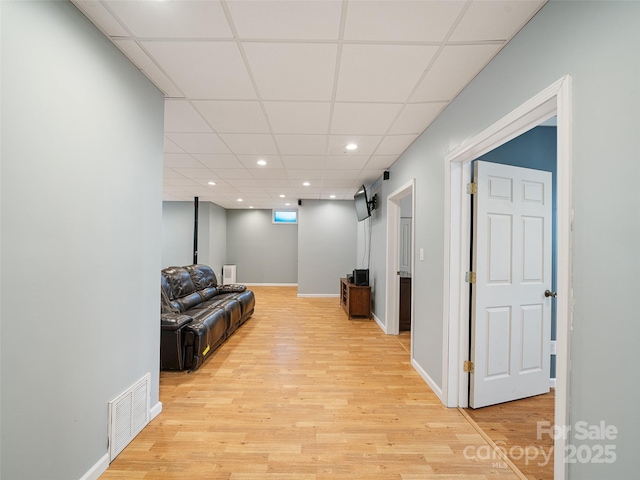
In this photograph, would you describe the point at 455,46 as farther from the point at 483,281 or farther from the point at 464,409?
the point at 464,409

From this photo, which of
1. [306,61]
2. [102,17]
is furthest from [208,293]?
[306,61]

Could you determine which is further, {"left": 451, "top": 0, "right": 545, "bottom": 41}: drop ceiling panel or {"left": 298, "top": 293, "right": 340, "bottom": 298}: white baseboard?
{"left": 298, "top": 293, "right": 340, "bottom": 298}: white baseboard

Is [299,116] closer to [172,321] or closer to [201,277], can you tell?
[172,321]

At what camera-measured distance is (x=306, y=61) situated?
1.70m

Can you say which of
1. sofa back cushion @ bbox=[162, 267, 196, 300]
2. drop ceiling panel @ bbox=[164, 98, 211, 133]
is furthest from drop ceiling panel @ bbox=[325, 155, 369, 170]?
sofa back cushion @ bbox=[162, 267, 196, 300]

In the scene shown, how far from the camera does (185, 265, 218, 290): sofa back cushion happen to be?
15.3ft

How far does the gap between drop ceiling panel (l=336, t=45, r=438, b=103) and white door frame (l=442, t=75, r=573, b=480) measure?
2.06 feet

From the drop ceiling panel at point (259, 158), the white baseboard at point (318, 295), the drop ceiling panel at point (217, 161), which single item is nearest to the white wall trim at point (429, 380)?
the drop ceiling panel at point (259, 158)

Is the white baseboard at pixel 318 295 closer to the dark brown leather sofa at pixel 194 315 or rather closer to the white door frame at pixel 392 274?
the dark brown leather sofa at pixel 194 315

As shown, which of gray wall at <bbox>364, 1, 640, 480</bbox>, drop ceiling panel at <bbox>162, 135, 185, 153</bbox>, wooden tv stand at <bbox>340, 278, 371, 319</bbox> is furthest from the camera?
wooden tv stand at <bbox>340, 278, 371, 319</bbox>

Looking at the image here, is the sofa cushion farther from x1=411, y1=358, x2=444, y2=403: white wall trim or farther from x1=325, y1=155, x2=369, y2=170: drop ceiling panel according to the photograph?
x1=411, y1=358, x2=444, y2=403: white wall trim

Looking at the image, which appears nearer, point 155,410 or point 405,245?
point 155,410

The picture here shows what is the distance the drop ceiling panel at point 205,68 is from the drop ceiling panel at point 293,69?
11cm

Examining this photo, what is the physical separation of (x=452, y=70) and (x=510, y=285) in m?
1.78
